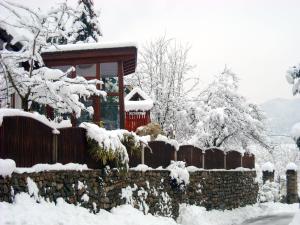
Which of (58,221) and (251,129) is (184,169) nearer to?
(58,221)

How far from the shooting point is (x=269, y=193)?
30.1 metres

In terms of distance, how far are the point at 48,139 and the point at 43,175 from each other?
3.34 ft

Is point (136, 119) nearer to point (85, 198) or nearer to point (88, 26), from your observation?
point (85, 198)

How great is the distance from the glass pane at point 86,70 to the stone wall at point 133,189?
494cm

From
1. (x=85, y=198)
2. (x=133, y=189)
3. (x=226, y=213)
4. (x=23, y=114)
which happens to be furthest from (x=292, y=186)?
(x=23, y=114)

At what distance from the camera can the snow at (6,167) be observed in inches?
359

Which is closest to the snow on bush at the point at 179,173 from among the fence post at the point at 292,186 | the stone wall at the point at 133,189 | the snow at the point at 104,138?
the stone wall at the point at 133,189

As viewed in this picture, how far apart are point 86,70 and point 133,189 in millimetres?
6191

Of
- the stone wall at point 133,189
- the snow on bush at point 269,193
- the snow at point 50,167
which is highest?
the snow at point 50,167

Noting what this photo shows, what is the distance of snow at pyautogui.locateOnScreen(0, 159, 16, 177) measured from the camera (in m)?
9.12

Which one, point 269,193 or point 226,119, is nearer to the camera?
point 226,119

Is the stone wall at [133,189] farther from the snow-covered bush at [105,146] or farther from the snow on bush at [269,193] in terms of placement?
the snow on bush at [269,193]

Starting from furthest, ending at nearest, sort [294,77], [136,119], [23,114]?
[136,119] → [294,77] → [23,114]

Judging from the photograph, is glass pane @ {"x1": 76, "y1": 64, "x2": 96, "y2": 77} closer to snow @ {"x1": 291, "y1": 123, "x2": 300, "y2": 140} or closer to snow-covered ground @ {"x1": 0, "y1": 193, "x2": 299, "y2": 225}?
snow-covered ground @ {"x1": 0, "y1": 193, "x2": 299, "y2": 225}
